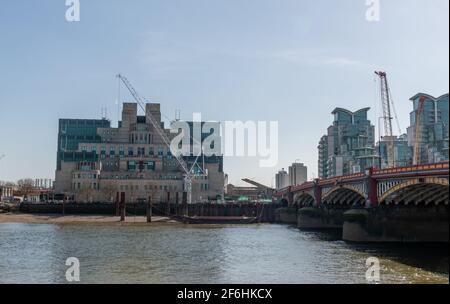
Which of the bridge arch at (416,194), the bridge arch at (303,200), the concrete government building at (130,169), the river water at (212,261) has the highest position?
the concrete government building at (130,169)

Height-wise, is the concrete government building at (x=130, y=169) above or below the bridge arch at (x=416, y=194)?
above

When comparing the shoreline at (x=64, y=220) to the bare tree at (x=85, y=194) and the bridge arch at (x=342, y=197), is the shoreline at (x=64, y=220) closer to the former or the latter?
the bare tree at (x=85, y=194)

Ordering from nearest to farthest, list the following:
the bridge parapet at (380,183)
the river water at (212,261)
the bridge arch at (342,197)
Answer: the river water at (212,261) < the bridge parapet at (380,183) < the bridge arch at (342,197)

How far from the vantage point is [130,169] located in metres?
175

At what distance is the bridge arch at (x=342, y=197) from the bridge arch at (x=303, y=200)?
796 inches

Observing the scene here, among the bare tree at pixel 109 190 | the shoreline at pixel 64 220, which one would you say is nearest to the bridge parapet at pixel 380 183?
the shoreline at pixel 64 220

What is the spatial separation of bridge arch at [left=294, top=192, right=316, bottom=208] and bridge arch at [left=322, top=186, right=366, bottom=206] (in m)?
20.2

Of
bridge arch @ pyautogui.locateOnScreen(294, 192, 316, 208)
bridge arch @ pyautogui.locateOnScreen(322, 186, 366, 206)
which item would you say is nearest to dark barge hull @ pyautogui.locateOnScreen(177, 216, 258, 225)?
bridge arch @ pyautogui.locateOnScreen(294, 192, 316, 208)

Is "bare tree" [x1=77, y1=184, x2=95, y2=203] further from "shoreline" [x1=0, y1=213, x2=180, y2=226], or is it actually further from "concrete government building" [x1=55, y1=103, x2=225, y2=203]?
"shoreline" [x1=0, y1=213, x2=180, y2=226]

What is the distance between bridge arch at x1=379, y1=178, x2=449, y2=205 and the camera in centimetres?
5734

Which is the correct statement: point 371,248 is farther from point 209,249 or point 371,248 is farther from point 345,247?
point 209,249

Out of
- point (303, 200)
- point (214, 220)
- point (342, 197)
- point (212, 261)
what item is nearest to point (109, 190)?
point (214, 220)

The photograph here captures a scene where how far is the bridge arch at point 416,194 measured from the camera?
57.3 m
